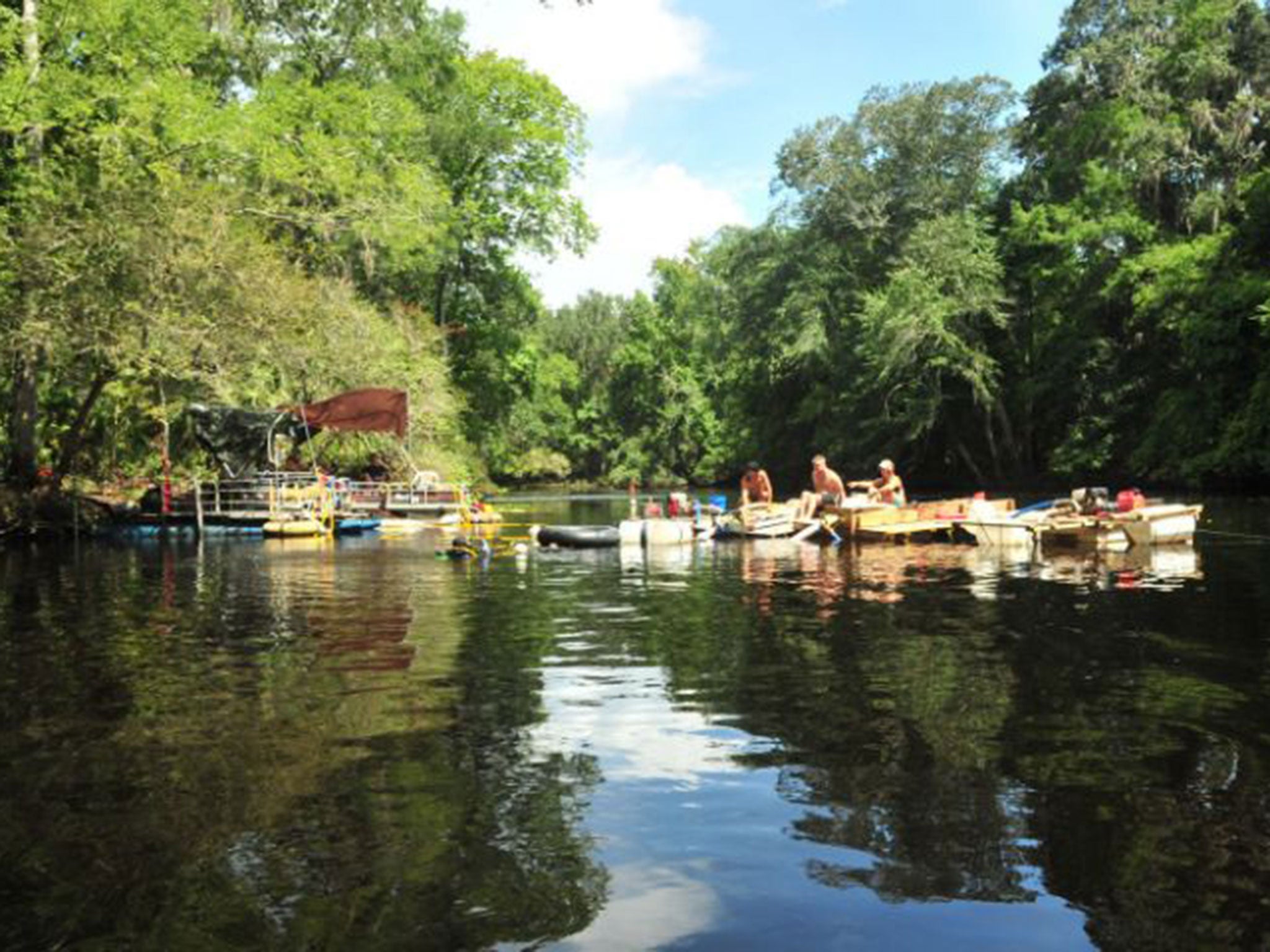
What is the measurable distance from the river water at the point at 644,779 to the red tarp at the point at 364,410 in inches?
737

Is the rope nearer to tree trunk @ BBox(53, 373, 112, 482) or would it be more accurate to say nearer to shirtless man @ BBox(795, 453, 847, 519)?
shirtless man @ BBox(795, 453, 847, 519)

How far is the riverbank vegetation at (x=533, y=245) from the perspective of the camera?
27234 millimetres

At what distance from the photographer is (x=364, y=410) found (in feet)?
105

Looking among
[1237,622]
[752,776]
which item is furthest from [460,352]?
[752,776]

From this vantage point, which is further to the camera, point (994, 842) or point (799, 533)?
point (799, 533)

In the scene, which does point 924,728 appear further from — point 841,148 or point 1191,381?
point 841,148

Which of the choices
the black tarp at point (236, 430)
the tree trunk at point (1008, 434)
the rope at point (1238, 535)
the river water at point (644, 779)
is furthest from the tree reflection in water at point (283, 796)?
the tree trunk at point (1008, 434)

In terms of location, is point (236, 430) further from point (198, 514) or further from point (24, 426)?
point (24, 426)

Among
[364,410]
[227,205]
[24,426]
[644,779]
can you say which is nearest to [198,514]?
[24,426]

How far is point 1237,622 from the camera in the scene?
39.3 feet

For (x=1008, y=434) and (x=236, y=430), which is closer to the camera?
(x=236, y=430)

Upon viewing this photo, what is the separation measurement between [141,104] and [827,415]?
39.3m

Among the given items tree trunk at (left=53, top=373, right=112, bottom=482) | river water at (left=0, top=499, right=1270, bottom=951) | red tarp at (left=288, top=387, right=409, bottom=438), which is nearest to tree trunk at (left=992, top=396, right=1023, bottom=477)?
red tarp at (left=288, top=387, right=409, bottom=438)

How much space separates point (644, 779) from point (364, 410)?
2682 centimetres
